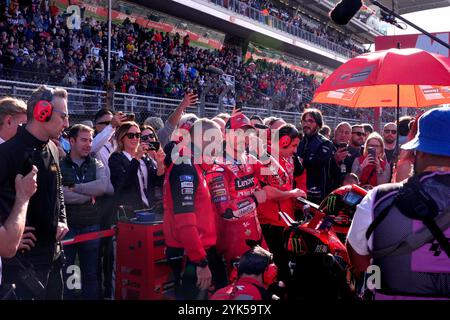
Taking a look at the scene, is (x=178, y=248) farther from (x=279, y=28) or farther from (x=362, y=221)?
(x=279, y=28)

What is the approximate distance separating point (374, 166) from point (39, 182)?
140 inches

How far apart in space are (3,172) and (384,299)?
209 centimetres

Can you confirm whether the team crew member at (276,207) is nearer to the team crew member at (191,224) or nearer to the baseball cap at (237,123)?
the baseball cap at (237,123)

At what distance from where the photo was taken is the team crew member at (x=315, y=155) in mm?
5074

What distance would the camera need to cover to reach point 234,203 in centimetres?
324

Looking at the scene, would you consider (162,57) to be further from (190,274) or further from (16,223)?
(16,223)

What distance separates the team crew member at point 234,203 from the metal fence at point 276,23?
2005 centimetres

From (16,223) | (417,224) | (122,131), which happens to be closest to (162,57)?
(122,131)

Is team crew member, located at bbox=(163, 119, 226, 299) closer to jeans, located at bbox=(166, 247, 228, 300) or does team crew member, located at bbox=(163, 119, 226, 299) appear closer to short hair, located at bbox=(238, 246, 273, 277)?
jeans, located at bbox=(166, 247, 228, 300)

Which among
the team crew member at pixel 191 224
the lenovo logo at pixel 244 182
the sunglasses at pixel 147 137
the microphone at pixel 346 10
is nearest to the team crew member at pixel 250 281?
the team crew member at pixel 191 224

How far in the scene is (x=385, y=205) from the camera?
1870 millimetres

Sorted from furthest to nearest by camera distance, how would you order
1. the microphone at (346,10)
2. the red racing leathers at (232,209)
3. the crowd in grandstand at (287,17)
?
the crowd in grandstand at (287,17) < the microphone at (346,10) < the red racing leathers at (232,209)
